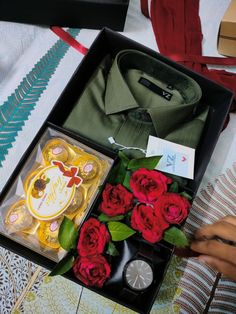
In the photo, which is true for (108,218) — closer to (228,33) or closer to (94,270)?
(94,270)

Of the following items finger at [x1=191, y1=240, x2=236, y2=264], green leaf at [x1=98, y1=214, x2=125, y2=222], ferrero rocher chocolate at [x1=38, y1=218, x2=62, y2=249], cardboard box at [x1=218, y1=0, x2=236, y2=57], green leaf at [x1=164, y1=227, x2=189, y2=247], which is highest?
cardboard box at [x1=218, y1=0, x2=236, y2=57]

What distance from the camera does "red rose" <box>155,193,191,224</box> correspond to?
0.53 metres

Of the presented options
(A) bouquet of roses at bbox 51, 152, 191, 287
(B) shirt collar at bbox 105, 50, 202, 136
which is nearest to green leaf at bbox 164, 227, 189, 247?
(A) bouquet of roses at bbox 51, 152, 191, 287

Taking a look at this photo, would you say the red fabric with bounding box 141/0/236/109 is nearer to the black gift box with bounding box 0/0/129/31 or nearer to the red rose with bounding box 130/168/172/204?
the black gift box with bounding box 0/0/129/31

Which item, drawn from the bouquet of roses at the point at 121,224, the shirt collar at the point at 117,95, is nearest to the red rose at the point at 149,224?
the bouquet of roses at the point at 121,224

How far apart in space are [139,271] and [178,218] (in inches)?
4.3

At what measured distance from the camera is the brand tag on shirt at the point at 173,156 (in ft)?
2.11

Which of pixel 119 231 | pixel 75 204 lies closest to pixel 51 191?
pixel 75 204

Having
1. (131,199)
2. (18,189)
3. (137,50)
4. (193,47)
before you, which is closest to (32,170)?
(18,189)

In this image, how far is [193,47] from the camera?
886 mm

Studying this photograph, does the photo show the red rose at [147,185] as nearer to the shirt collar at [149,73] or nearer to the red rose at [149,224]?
the red rose at [149,224]

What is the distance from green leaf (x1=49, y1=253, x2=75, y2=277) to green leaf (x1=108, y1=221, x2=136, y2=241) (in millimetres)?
75

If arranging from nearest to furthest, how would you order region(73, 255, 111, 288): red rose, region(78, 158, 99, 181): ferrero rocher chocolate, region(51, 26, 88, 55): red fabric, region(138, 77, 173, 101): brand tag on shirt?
1. region(73, 255, 111, 288): red rose
2. region(78, 158, 99, 181): ferrero rocher chocolate
3. region(138, 77, 173, 101): brand tag on shirt
4. region(51, 26, 88, 55): red fabric

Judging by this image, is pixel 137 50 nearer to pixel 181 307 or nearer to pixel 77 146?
pixel 77 146
